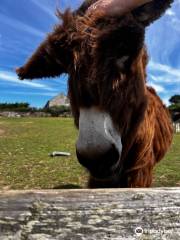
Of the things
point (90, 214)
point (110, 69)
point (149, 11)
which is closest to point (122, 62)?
point (110, 69)

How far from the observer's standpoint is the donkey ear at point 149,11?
10.7 ft

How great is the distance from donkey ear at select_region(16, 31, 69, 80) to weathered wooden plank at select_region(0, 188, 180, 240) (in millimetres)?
1997

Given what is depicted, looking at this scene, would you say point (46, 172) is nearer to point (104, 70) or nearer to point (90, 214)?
point (104, 70)

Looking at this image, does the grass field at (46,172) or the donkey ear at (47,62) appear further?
the grass field at (46,172)

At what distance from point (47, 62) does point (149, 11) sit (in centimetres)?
112

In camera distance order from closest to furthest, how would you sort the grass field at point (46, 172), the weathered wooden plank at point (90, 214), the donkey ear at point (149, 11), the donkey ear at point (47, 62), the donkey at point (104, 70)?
the weathered wooden plank at point (90, 214)
the donkey at point (104, 70)
the donkey ear at point (149, 11)
the donkey ear at point (47, 62)
the grass field at point (46, 172)

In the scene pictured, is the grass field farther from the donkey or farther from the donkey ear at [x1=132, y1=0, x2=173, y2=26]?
the donkey ear at [x1=132, y1=0, x2=173, y2=26]

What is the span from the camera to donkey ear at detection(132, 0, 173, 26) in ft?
10.7

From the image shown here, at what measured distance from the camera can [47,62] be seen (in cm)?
376

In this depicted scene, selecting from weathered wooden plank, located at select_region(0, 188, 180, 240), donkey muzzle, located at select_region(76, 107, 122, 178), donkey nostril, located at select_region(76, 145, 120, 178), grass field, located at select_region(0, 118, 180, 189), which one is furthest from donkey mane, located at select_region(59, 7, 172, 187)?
grass field, located at select_region(0, 118, 180, 189)

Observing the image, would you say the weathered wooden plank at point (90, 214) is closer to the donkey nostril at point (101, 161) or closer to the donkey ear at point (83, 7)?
the donkey nostril at point (101, 161)

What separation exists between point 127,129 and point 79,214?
6.81 ft

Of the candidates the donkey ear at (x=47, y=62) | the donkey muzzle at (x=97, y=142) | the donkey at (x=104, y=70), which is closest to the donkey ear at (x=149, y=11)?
the donkey at (x=104, y=70)

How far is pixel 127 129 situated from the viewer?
3.47 meters
